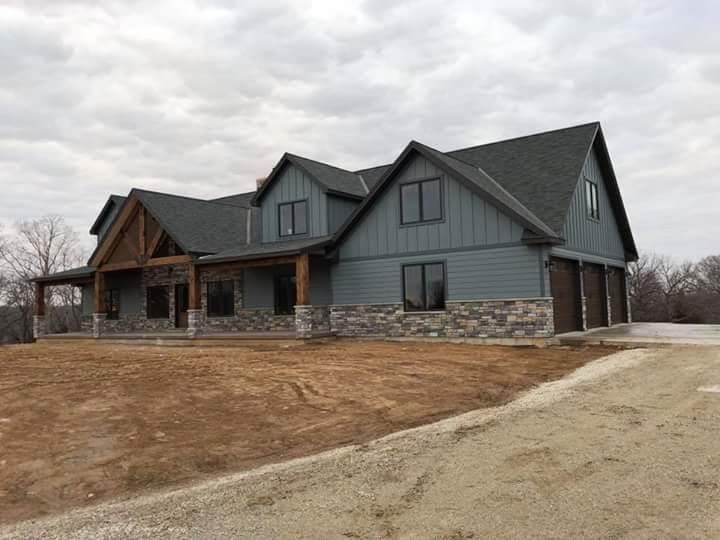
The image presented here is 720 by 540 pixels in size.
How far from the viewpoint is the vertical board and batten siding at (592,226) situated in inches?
683

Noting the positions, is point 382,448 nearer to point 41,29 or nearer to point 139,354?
point 139,354

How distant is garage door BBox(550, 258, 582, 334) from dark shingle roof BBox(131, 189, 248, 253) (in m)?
11.7

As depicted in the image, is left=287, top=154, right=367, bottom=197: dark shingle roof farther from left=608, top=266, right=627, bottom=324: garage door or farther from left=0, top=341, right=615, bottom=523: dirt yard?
left=608, top=266, right=627, bottom=324: garage door

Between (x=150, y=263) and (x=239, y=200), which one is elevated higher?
(x=239, y=200)

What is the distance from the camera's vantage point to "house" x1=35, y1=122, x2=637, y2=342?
15.8m

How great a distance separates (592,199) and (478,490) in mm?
16761

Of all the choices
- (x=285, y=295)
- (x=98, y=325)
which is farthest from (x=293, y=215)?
(x=98, y=325)

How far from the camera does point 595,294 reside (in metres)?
19.6

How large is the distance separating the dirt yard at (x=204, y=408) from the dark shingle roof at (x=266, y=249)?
4798 millimetres

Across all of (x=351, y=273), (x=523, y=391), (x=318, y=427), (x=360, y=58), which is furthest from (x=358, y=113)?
(x=318, y=427)

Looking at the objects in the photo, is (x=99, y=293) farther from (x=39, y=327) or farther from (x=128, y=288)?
(x=39, y=327)

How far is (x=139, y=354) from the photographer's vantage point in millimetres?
15867

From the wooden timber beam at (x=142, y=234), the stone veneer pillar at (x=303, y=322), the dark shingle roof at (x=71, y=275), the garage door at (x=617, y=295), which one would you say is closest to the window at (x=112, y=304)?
the dark shingle roof at (x=71, y=275)

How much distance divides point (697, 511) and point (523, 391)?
17.1ft
